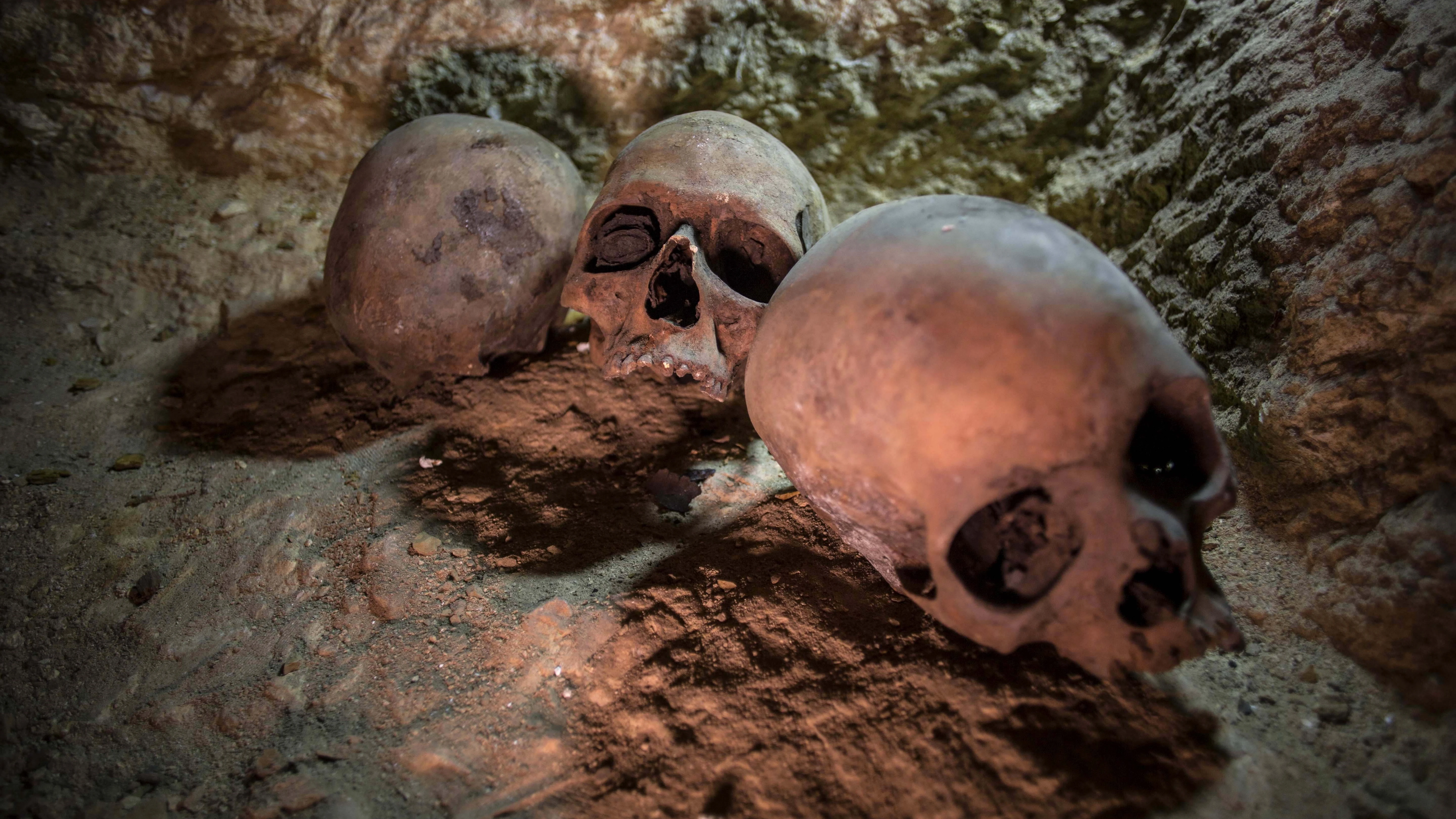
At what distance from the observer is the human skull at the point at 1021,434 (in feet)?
5.01

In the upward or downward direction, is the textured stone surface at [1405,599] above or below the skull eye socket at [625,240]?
above

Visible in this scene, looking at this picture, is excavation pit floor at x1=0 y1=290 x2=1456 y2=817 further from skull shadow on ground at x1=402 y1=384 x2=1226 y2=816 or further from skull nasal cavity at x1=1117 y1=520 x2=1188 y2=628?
skull nasal cavity at x1=1117 y1=520 x2=1188 y2=628

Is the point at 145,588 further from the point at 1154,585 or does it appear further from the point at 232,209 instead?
the point at 1154,585

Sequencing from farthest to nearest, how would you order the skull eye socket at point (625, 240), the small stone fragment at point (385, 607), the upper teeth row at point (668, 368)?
the skull eye socket at point (625, 240) → the upper teeth row at point (668, 368) → the small stone fragment at point (385, 607)

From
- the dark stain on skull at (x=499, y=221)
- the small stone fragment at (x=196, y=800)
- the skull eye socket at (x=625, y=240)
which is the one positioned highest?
the skull eye socket at (x=625, y=240)

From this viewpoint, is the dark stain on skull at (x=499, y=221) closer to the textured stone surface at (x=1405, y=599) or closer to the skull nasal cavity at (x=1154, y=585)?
the skull nasal cavity at (x=1154, y=585)

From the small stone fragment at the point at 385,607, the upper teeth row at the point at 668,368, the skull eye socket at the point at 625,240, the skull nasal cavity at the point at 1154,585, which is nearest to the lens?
the skull nasal cavity at the point at 1154,585

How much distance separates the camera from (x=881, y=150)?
140 inches

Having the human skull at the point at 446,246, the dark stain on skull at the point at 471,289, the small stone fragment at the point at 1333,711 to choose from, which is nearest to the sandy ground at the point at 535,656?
the small stone fragment at the point at 1333,711

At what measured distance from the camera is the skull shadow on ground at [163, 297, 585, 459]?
9.20ft

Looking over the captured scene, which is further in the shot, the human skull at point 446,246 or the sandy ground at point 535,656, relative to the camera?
the human skull at point 446,246

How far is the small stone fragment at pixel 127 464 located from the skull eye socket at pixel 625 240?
1722mm

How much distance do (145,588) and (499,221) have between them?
1563mm

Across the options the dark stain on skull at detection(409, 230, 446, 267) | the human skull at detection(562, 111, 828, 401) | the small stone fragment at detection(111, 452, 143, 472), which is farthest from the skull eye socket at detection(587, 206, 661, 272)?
the small stone fragment at detection(111, 452, 143, 472)
